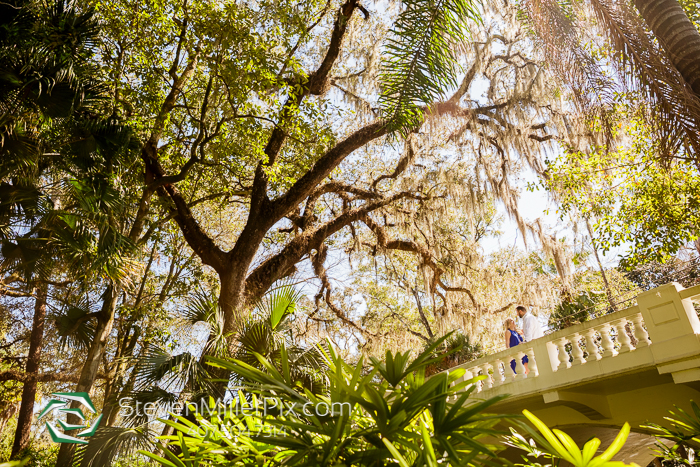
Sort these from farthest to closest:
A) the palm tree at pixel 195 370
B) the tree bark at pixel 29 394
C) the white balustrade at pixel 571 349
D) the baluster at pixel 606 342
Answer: the tree bark at pixel 29 394 < the baluster at pixel 606 342 < the white balustrade at pixel 571 349 < the palm tree at pixel 195 370

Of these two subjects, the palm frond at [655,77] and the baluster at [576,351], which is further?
the baluster at [576,351]

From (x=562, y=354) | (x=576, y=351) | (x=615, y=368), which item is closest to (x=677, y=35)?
(x=615, y=368)

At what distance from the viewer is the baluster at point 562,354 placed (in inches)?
241

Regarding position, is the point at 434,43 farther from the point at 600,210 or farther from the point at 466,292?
the point at 466,292

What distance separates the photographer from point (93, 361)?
7039 millimetres

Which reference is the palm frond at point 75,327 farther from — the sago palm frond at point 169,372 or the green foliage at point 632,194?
the green foliage at point 632,194

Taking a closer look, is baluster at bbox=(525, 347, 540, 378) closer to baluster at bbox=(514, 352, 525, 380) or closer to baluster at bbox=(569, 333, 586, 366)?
baluster at bbox=(514, 352, 525, 380)

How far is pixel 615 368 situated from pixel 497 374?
6.26ft

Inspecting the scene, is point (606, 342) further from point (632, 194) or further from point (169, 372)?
point (169, 372)

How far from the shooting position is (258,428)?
1.93m

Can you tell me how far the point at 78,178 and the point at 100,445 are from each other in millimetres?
3531

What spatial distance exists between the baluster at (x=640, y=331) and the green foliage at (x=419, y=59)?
3963 millimetres

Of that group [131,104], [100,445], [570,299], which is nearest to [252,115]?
[131,104]

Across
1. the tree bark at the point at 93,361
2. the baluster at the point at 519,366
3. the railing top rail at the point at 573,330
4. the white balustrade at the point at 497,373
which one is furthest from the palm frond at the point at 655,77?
the tree bark at the point at 93,361
